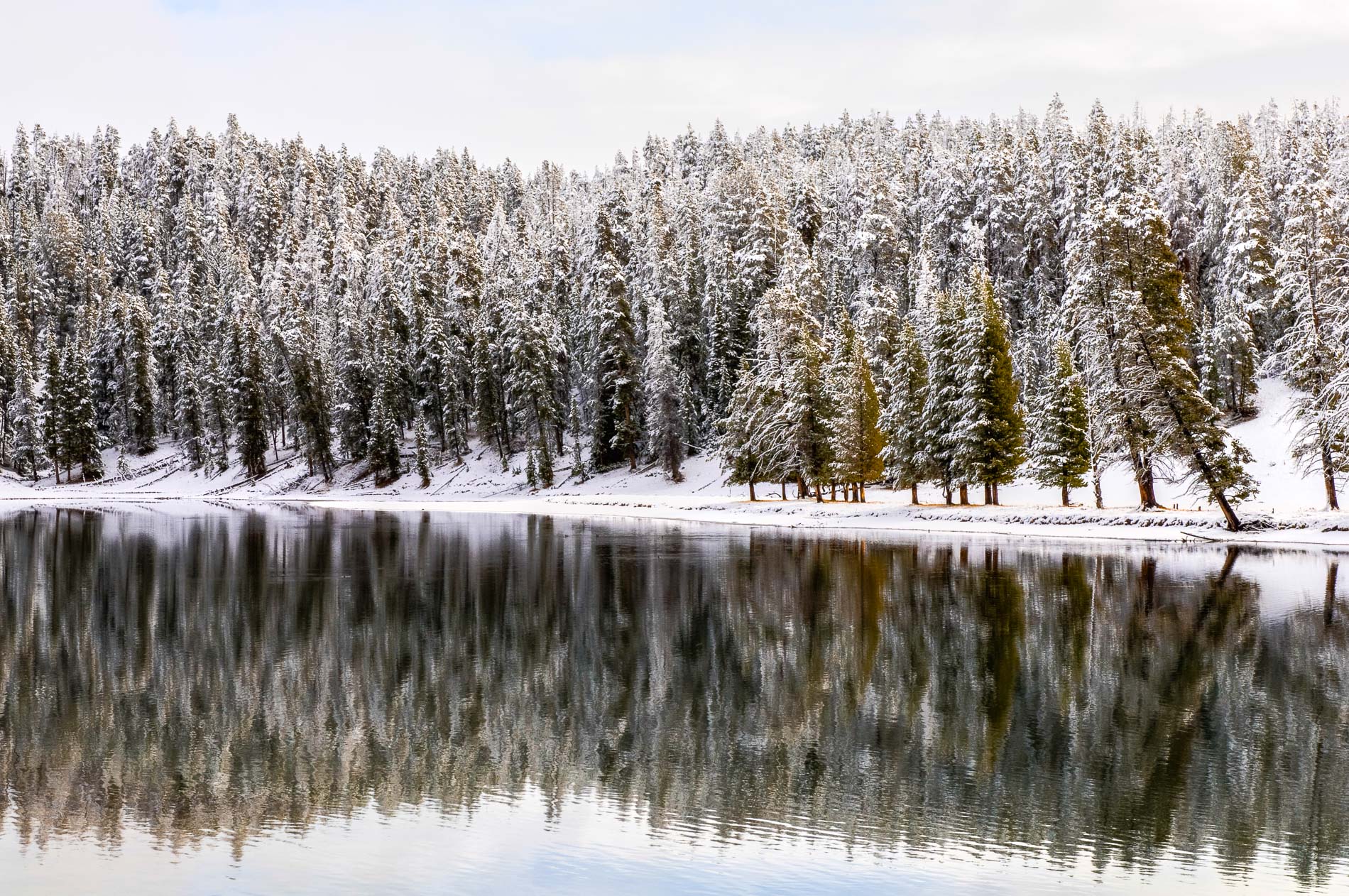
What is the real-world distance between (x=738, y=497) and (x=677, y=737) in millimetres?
57938

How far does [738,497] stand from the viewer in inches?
2854

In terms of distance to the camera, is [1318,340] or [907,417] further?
[907,417]

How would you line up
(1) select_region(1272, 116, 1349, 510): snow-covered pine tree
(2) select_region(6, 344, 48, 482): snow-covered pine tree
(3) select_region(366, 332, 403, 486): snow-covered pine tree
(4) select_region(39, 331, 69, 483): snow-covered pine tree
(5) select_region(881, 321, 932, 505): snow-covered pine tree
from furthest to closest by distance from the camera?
(2) select_region(6, 344, 48, 482): snow-covered pine tree, (4) select_region(39, 331, 69, 483): snow-covered pine tree, (3) select_region(366, 332, 403, 486): snow-covered pine tree, (5) select_region(881, 321, 932, 505): snow-covered pine tree, (1) select_region(1272, 116, 1349, 510): snow-covered pine tree

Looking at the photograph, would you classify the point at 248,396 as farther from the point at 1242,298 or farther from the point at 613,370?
the point at 1242,298

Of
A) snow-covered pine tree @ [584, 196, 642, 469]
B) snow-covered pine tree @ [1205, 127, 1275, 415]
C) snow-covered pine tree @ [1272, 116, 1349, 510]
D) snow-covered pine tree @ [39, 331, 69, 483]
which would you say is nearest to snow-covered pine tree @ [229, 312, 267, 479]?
snow-covered pine tree @ [39, 331, 69, 483]

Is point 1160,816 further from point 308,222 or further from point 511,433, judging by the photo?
point 308,222

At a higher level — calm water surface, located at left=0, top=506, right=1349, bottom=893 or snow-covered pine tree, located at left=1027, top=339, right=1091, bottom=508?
snow-covered pine tree, located at left=1027, top=339, right=1091, bottom=508

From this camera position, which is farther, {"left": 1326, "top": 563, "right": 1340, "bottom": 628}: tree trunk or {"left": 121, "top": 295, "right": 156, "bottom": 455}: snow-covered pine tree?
{"left": 121, "top": 295, "right": 156, "bottom": 455}: snow-covered pine tree

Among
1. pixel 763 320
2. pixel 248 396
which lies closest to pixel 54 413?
pixel 248 396

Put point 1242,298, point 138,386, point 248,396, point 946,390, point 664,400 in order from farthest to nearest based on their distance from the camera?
1. point 138,386
2. point 248,396
3. point 664,400
4. point 1242,298
5. point 946,390

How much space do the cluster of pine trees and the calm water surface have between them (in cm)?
2118

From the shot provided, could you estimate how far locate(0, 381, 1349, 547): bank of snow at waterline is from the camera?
147 ft

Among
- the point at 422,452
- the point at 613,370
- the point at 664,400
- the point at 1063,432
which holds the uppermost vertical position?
the point at 613,370

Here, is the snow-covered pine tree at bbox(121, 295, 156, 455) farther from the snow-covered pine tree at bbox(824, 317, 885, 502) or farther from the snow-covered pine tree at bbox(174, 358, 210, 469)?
the snow-covered pine tree at bbox(824, 317, 885, 502)
